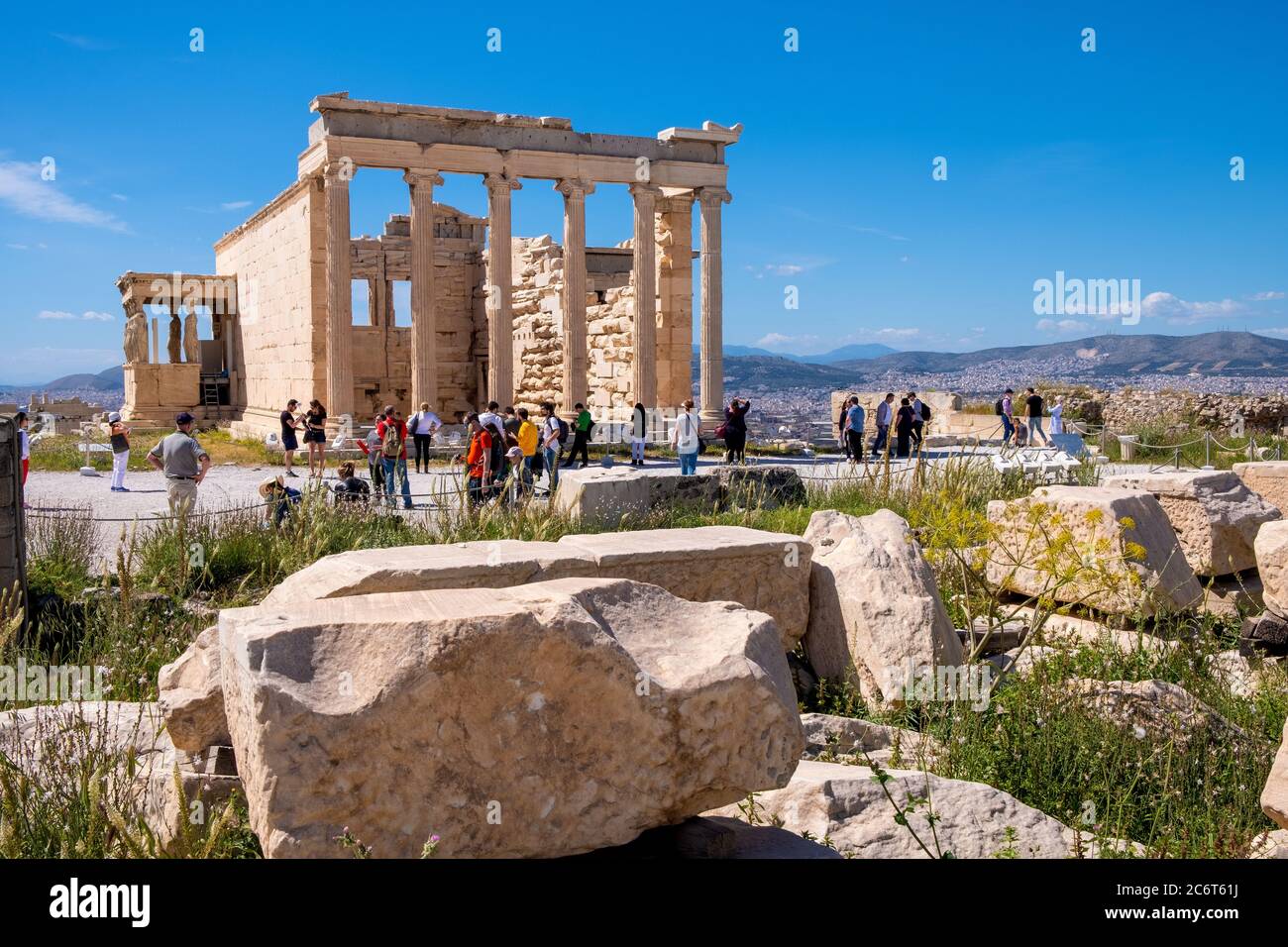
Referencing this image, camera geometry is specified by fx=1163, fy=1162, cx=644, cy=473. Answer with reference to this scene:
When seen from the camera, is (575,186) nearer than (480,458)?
No

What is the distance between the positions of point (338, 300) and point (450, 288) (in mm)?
7676

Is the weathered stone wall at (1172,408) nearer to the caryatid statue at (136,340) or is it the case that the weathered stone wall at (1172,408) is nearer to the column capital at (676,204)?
the column capital at (676,204)

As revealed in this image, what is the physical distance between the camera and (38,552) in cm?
967

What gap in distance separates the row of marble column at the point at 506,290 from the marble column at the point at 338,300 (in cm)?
2

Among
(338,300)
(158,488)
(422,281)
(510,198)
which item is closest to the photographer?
(158,488)

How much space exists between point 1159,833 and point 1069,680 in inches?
73.9

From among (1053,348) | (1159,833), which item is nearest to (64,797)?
(1159,833)

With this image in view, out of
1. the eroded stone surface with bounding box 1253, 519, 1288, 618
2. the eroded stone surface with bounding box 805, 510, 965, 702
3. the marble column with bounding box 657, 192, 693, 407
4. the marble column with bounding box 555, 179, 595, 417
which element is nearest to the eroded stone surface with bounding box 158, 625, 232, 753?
the eroded stone surface with bounding box 805, 510, 965, 702

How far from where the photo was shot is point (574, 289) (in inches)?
1020

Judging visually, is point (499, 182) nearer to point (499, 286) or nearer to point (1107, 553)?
point (499, 286)

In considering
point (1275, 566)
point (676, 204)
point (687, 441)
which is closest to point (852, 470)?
point (687, 441)

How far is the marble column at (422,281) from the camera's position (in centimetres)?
2395

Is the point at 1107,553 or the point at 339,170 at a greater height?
the point at 339,170

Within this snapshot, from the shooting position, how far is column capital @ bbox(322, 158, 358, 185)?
22922mm
